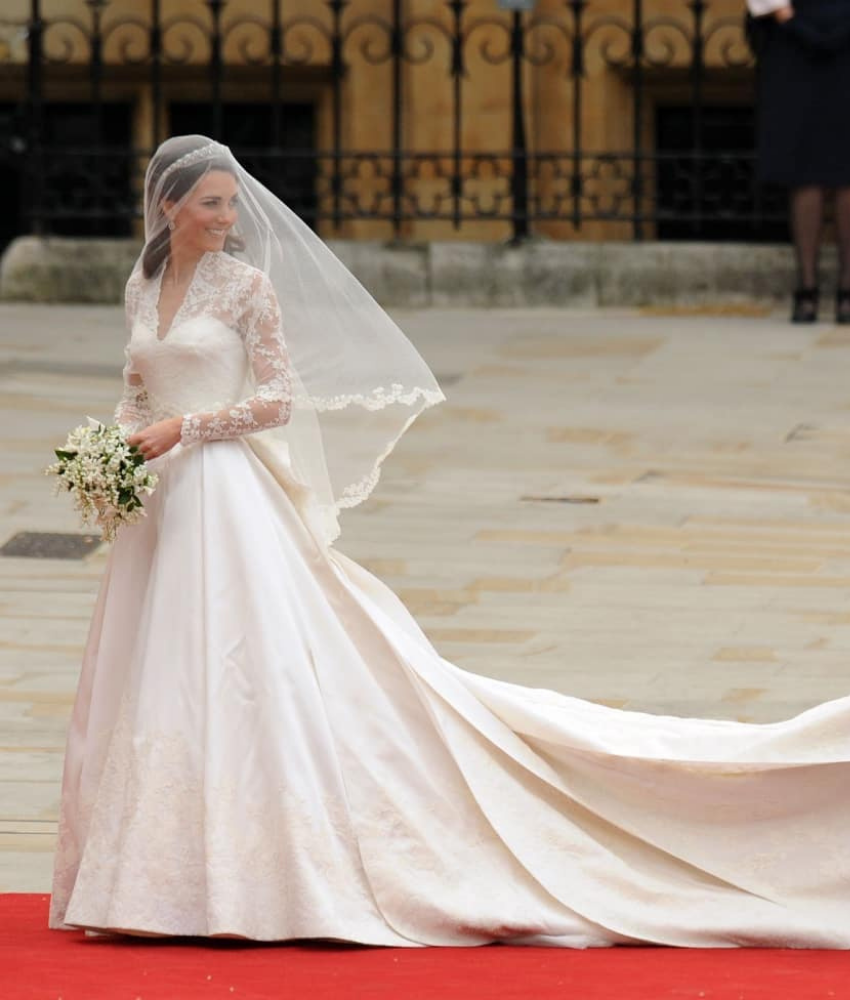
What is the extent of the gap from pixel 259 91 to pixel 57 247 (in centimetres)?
151

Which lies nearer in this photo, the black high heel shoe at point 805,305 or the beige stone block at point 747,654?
the beige stone block at point 747,654

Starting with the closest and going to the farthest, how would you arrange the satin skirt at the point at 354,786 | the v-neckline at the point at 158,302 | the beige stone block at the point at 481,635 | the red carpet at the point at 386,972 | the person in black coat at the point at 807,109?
1. the red carpet at the point at 386,972
2. the satin skirt at the point at 354,786
3. the v-neckline at the point at 158,302
4. the beige stone block at the point at 481,635
5. the person in black coat at the point at 807,109

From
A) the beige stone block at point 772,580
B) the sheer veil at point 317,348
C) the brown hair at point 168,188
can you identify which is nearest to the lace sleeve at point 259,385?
the sheer veil at point 317,348

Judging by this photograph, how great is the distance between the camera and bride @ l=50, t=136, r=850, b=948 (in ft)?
17.4

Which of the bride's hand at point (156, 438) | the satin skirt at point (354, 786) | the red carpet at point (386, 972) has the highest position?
the bride's hand at point (156, 438)

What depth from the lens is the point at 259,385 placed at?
5.58m

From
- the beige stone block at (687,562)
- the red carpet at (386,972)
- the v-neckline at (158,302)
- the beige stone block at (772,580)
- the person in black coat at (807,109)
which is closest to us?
the red carpet at (386,972)

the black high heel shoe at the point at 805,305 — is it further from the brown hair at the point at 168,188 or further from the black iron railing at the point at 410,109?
the brown hair at the point at 168,188

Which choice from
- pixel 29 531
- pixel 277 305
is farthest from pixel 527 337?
pixel 277 305

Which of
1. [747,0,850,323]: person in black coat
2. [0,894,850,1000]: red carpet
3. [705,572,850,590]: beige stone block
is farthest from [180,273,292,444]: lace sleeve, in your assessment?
[747,0,850,323]: person in black coat

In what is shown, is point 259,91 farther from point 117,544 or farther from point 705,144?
point 117,544

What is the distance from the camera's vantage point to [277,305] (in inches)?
222

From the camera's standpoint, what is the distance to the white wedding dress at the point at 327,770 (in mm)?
5285

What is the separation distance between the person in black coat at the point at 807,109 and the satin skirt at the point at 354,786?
7415 mm
